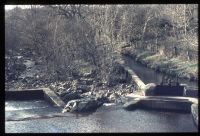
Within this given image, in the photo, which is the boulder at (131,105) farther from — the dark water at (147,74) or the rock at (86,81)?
the rock at (86,81)

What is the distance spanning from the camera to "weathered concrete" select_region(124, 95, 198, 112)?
13.4 metres

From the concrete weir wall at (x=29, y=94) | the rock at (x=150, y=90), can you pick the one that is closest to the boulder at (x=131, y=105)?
the rock at (x=150, y=90)

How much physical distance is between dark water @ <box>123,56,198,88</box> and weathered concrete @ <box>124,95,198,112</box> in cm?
337

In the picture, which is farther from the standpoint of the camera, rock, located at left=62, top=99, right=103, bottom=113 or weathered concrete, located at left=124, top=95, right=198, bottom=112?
rock, located at left=62, top=99, right=103, bottom=113

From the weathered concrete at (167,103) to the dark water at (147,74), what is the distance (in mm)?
3373

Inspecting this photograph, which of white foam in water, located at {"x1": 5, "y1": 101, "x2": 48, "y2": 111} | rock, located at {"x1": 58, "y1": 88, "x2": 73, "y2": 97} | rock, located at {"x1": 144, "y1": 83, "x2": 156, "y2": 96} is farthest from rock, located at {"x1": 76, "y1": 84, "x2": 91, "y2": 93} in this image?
rock, located at {"x1": 144, "y1": 83, "x2": 156, "y2": 96}

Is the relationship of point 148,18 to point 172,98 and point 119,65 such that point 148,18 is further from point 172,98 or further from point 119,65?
point 172,98

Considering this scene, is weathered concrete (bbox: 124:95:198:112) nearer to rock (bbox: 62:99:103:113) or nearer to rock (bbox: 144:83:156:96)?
rock (bbox: 144:83:156:96)

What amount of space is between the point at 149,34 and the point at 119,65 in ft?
19.9

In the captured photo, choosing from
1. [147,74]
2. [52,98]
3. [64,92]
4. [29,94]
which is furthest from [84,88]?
[147,74]

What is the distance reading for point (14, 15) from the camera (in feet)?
87.6

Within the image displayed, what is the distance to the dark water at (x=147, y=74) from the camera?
17.8 meters
